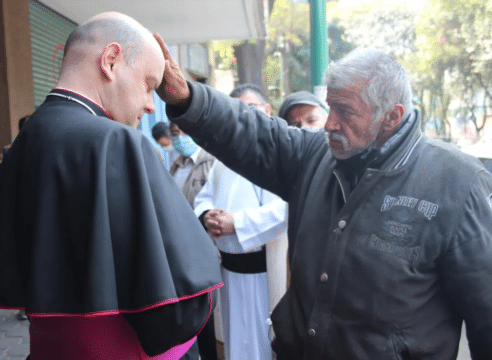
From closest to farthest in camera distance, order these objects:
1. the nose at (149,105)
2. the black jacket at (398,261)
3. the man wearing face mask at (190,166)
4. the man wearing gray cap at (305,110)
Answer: the nose at (149,105) < the black jacket at (398,261) < the man wearing gray cap at (305,110) < the man wearing face mask at (190,166)

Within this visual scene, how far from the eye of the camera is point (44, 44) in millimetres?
7387

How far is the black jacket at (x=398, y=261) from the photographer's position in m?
1.77

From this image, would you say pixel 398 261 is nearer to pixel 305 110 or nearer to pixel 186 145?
pixel 305 110

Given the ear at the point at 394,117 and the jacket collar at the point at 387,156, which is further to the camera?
the ear at the point at 394,117

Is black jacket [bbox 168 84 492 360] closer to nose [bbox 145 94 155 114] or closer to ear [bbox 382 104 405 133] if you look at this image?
ear [bbox 382 104 405 133]

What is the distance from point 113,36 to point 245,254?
7.19 ft

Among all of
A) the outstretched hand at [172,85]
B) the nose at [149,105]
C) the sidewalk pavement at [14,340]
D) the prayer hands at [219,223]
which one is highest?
the outstretched hand at [172,85]

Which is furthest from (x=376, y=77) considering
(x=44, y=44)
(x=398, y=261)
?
(x=44, y=44)

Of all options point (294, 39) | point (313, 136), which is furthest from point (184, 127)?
point (294, 39)

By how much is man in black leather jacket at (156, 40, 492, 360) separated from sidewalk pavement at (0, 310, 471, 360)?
3.09 meters

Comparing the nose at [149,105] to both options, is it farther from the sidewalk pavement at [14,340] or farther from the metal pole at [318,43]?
the sidewalk pavement at [14,340]

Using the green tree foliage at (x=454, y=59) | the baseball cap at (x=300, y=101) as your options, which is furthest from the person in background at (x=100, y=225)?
the green tree foliage at (x=454, y=59)

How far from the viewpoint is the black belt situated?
346 cm

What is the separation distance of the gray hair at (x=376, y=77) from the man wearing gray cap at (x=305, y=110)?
1.53 m
